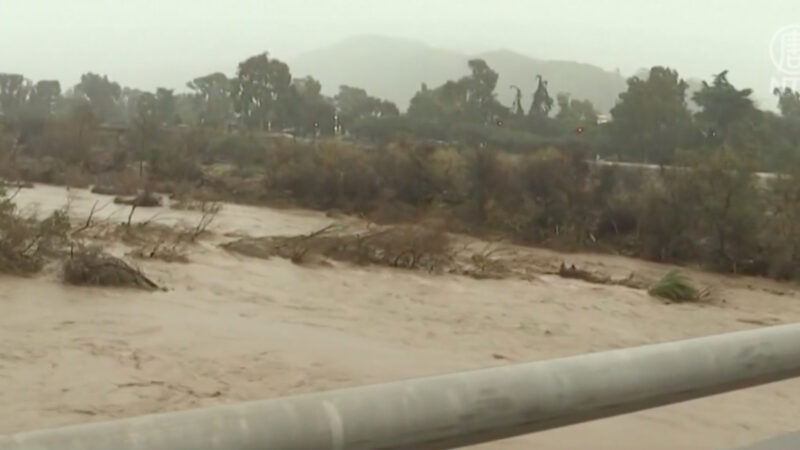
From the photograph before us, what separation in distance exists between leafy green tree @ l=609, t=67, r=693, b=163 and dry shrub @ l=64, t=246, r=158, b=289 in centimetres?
2142

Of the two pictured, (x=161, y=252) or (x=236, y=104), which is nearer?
(x=161, y=252)

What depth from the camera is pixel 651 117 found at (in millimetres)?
35938

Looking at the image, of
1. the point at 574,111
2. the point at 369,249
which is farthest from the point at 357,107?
the point at 369,249

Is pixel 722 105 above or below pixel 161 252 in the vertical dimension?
above

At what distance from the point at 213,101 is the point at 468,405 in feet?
171

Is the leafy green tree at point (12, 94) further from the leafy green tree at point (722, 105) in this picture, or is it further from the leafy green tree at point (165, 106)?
the leafy green tree at point (722, 105)

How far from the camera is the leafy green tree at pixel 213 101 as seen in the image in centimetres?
4850

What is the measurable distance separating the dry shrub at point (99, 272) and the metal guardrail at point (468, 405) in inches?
507

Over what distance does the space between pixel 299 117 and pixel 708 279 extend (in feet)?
90.7

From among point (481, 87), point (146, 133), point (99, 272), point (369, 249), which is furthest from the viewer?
point (481, 87)

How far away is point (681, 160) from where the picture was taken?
2725cm

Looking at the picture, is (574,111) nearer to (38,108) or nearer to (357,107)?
(357,107)

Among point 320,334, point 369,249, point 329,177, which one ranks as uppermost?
point 329,177

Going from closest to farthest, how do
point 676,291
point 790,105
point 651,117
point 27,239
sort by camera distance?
1. point 27,239
2. point 676,291
3. point 790,105
4. point 651,117
